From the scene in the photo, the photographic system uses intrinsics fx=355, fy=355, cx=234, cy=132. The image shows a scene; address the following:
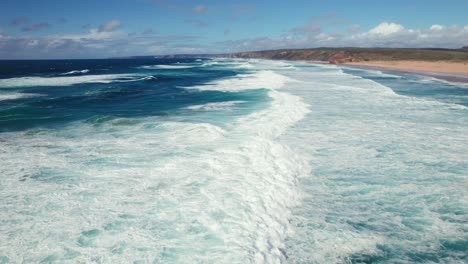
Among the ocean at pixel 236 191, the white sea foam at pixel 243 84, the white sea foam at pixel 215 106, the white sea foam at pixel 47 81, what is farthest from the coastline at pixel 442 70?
the white sea foam at pixel 47 81

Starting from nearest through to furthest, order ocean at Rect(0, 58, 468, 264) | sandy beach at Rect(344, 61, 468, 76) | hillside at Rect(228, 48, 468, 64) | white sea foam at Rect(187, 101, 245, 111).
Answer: ocean at Rect(0, 58, 468, 264) < white sea foam at Rect(187, 101, 245, 111) < sandy beach at Rect(344, 61, 468, 76) < hillside at Rect(228, 48, 468, 64)

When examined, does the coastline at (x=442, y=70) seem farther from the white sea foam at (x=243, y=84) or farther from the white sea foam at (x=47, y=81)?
the white sea foam at (x=47, y=81)

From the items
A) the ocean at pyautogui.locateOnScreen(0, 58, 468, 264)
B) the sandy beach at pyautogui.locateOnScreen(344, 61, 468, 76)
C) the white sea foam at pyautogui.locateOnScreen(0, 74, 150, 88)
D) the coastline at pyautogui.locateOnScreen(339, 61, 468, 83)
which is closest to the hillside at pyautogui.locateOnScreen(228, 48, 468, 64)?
the sandy beach at pyautogui.locateOnScreen(344, 61, 468, 76)

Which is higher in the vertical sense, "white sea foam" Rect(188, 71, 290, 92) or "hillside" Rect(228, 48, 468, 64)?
"hillside" Rect(228, 48, 468, 64)

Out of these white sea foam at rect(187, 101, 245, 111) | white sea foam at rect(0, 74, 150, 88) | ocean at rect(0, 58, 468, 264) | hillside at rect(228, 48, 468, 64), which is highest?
hillside at rect(228, 48, 468, 64)

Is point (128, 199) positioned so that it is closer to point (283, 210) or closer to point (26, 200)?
point (26, 200)

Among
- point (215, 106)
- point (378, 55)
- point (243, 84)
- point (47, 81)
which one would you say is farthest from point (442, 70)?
point (378, 55)

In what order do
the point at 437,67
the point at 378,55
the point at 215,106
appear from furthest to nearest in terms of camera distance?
the point at 378,55, the point at 437,67, the point at 215,106

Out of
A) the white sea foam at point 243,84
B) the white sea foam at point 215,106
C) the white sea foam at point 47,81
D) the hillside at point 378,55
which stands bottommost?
the white sea foam at point 215,106

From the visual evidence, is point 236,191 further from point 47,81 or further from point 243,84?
point 47,81

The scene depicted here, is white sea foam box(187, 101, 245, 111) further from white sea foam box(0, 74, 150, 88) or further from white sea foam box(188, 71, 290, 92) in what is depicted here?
white sea foam box(0, 74, 150, 88)
